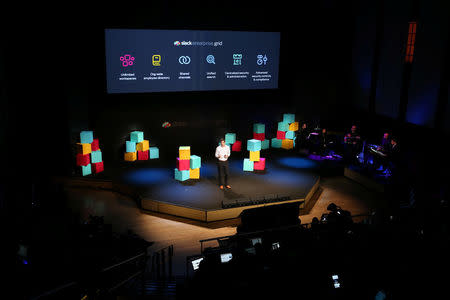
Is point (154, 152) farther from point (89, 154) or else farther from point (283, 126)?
point (283, 126)

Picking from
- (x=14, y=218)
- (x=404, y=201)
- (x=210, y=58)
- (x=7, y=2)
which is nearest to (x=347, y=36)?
(x=210, y=58)

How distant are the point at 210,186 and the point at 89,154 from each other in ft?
10.2

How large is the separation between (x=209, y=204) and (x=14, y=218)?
3.35 m

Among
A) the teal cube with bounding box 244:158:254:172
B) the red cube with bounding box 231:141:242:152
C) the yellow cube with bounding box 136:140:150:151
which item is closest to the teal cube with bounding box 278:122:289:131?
the red cube with bounding box 231:141:242:152

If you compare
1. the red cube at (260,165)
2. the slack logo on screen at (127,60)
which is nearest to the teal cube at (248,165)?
the red cube at (260,165)

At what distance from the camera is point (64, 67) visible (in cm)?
909

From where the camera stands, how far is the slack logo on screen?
970 centimetres

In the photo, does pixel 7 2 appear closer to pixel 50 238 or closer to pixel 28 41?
pixel 28 41

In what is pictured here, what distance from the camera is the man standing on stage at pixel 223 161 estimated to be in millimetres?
8344

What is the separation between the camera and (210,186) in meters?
8.82

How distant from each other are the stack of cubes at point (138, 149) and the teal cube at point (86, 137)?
3.90ft

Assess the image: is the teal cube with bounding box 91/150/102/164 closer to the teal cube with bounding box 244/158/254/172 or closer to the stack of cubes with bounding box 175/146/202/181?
the stack of cubes with bounding box 175/146/202/181

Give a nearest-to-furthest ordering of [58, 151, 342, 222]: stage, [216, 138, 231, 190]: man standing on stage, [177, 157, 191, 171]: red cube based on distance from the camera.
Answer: [58, 151, 342, 222]: stage, [216, 138, 231, 190]: man standing on stage, [177, 157, 191, 171]: red cube

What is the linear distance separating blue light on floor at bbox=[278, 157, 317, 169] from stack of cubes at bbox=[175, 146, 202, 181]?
2.57 meters
